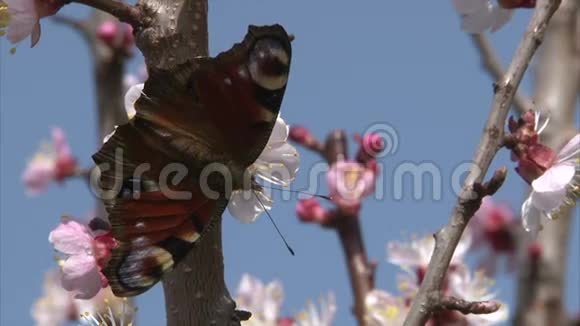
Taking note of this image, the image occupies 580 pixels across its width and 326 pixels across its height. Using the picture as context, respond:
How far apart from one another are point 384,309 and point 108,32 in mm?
2465

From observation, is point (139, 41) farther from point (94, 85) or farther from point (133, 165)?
point (94, 85)

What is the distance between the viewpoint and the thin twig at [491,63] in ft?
13.9

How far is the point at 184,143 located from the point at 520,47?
0.75 meters

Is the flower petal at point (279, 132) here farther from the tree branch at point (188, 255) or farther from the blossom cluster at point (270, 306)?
the blossom cluster at point (270, 306)

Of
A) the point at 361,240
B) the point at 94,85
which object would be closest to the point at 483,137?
the point at 361,240

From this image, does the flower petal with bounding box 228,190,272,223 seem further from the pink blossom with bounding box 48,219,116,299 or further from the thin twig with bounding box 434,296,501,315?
the thin twig with bounding box 434,296,501,315

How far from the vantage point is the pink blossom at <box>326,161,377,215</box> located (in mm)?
3508

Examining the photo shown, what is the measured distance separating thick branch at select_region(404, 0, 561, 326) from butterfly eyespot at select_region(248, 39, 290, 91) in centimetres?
43

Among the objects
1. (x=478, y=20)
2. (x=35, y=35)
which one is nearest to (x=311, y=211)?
(x=478, y=20)

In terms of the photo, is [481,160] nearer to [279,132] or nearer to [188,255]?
[279,132]

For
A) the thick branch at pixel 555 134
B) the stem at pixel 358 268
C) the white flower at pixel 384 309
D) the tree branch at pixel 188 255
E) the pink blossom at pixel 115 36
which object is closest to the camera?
the tree branch at pixel 188 255

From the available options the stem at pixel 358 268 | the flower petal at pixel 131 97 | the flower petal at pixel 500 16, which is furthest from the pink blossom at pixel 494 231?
the flower petal at pixel 131 97

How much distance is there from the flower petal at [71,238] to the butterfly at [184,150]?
0.35m

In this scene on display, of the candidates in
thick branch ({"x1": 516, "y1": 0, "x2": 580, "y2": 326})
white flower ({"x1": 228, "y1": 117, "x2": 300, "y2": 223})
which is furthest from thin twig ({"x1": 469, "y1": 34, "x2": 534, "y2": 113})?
white flower ({"x1": 228, "y1": 117, "x2": 300, "y2": 223})
